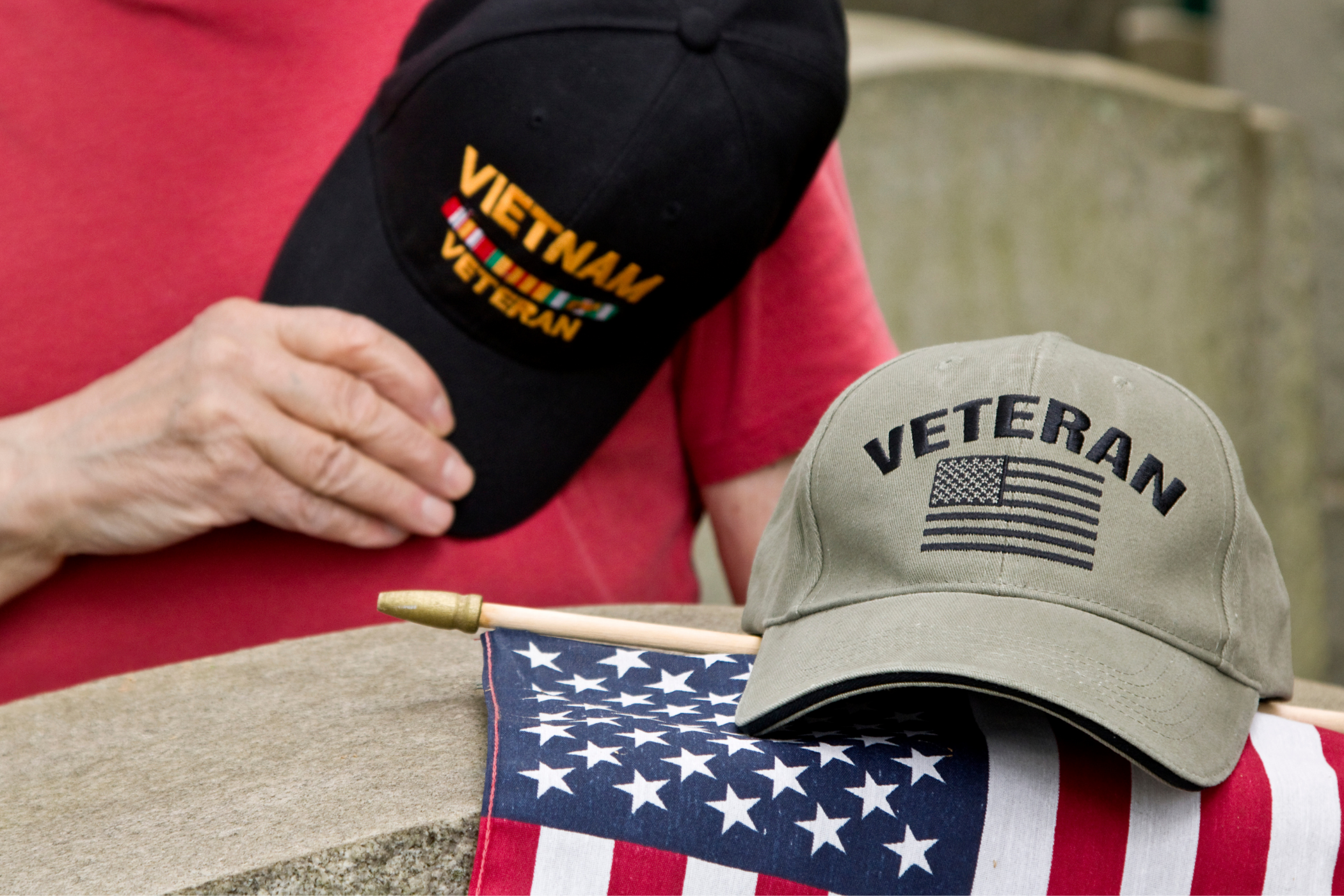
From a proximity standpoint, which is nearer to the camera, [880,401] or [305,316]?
[880,401]

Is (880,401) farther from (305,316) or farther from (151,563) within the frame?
(151,563)

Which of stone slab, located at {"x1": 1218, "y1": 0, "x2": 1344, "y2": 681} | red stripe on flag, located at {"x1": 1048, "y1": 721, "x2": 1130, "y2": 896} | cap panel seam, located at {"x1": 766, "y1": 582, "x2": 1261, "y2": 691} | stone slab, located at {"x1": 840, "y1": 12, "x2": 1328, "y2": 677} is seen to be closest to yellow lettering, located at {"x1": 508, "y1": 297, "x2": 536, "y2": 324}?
cap panel seam, located at {"x1": 766, "y1": 582, "x2": 1261, "y2": 691}

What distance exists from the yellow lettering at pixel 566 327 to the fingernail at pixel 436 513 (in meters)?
0.17

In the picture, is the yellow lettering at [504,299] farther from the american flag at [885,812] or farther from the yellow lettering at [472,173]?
the american flag at [885,812]

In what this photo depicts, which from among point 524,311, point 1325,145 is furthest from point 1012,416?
point 1325,145

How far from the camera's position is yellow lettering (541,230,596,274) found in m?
0.92

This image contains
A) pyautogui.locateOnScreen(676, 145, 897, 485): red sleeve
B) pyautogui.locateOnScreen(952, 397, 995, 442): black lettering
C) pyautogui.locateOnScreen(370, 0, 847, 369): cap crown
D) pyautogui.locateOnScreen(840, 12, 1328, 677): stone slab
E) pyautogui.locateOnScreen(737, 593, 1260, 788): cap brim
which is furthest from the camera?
pyautogui.locateOnScreen(840, 12, 1328, 677): stone slab

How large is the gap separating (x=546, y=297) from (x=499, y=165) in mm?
111

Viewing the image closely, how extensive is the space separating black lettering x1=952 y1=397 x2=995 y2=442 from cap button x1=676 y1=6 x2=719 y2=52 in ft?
1.30

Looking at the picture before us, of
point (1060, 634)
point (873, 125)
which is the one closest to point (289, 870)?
point (1060, 634)

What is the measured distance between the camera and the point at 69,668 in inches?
38.9

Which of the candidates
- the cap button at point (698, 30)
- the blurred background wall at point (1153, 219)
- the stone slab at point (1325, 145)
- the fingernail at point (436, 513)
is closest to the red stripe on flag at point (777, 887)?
the fingernail at point (436, 513)

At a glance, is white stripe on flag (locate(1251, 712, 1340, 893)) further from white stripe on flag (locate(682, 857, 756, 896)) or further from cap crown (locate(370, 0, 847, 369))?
cap crown (locate(370, 0, 847, 369))

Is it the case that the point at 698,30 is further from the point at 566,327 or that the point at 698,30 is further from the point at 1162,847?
the point at 1162,847
